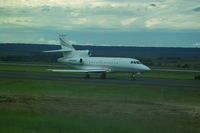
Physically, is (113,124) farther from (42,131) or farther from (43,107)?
(43,107)

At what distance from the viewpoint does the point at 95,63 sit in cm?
5416

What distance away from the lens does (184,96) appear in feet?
102

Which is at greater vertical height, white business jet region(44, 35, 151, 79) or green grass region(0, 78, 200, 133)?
white business jet region(44, 35, 151, 79)

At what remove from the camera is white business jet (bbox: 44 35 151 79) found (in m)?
51.1

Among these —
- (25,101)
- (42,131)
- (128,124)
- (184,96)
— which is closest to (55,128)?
(42,131)

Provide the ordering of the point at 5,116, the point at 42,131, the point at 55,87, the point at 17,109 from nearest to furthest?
the point at 42,131, the point at 5,116, the point at 17,109, the point at 55,87

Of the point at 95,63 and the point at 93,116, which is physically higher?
the point at 95,63

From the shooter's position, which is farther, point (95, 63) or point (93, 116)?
point (95, 63)

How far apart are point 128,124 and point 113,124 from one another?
613mm

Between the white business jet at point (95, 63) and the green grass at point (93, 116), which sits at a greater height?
the white business jet at point (95, 63)

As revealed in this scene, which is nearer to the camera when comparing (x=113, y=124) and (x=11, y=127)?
(x=11, y=127)

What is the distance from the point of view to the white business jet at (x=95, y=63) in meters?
51.1

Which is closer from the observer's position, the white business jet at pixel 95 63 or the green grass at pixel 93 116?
the green grass at pixel 93 116

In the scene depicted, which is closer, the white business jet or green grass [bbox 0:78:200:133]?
green grass [bbox 0:78:200:133]
